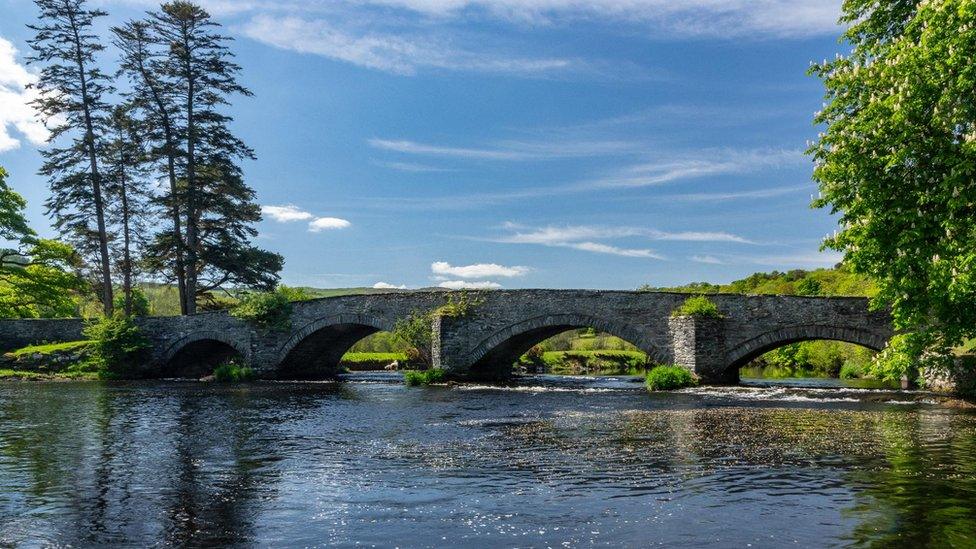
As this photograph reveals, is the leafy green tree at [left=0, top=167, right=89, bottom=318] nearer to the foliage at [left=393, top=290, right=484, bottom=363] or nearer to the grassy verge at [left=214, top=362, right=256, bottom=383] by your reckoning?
the grassy verge at [left=214, top=362, right=256, bottom=383]

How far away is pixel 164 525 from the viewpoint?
912cm

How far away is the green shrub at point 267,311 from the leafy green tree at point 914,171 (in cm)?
3131

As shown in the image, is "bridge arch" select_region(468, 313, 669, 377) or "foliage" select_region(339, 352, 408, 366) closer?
"bridge arch" select_region(468, 313, 669, 377)

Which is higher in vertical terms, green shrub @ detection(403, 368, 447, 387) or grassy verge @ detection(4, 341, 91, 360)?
grassy verge @ detection(4, 341, 91, 360)

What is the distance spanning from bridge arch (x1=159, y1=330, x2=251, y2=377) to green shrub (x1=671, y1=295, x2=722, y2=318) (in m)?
25.9

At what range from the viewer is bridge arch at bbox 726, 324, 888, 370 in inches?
1158

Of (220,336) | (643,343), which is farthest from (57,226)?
(643,343)

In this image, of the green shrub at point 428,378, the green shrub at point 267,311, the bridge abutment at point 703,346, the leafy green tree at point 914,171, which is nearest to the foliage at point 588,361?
the green shrub at point 428,378

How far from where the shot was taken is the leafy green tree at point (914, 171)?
16.0 m

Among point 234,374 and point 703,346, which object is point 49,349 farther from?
point 703,346

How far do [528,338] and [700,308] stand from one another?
10.0 metres

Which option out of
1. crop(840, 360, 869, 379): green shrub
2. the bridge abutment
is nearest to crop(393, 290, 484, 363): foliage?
the bridge abutment

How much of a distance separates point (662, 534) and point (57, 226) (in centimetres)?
5144

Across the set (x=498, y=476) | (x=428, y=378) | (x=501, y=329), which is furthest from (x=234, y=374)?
(x=498, y=476)
